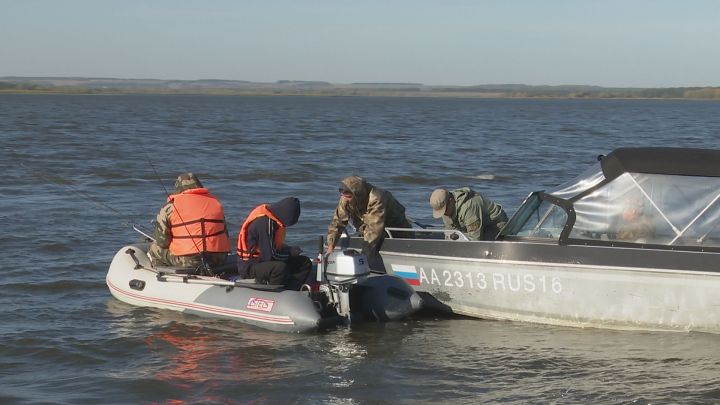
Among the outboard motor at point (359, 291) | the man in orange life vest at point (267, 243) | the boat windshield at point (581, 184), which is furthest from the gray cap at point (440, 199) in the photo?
the man in orange life vest at point (267, 243)

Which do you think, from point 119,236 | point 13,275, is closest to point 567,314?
point 13,275

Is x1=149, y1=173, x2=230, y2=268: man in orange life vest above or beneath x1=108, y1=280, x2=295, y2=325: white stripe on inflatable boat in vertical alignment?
above

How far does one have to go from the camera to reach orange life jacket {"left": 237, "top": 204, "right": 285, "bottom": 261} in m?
10.6

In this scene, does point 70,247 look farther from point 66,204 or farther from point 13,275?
point 66,204

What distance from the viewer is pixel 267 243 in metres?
10.6

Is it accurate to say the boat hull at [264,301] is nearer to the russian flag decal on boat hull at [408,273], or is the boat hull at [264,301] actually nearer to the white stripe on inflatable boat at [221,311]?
the white stripe on inflatable boat at [221,311]

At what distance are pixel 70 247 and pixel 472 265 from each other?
730 cm

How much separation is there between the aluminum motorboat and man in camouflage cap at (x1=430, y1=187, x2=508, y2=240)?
1.38ft

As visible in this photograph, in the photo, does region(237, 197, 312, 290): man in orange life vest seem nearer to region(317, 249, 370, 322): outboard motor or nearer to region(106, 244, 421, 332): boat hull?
region(106, 244, 421, 332): boat hull

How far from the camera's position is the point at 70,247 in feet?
50.5

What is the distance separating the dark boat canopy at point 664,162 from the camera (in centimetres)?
989

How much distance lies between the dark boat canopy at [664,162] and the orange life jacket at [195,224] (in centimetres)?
418

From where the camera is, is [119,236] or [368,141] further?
[368,141]

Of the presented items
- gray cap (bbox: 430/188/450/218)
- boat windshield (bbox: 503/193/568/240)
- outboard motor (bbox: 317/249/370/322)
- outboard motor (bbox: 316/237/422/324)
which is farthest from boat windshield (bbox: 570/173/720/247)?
outboard motor (bbox: 317/249/370/322)
